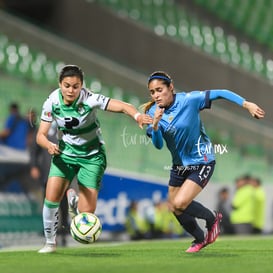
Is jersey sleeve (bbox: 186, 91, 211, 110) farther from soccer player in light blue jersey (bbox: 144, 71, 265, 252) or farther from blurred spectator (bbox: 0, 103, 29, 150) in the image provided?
blurred spectator (bbox: 0, 103, 29, 150)

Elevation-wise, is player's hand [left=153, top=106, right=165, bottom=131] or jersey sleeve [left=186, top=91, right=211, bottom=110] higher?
jersey sleeve [left=186, top=91, right=211, bottom=110]

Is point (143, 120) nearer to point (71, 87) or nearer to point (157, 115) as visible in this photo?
point (157, 115)

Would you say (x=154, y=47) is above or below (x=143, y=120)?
above

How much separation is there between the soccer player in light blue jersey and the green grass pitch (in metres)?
0.39

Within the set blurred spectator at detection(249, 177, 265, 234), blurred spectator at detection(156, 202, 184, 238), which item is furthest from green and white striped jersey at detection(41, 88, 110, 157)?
blurred spectator at detection(249, 177, 265, 234)

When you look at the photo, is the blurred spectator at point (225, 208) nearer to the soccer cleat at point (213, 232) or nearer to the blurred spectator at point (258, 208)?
the blurred spectator at point (258, 208)

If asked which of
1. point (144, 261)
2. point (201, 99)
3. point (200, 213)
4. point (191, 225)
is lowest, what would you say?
point (144, 261)

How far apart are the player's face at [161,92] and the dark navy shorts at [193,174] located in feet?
2.35

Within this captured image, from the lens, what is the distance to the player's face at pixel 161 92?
10570 mm

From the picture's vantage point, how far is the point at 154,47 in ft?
86.1

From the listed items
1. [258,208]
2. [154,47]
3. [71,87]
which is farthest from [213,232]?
[154,47]

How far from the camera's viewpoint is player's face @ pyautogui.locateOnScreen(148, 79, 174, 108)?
1057cm

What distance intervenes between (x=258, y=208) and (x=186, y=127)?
32.0 ft

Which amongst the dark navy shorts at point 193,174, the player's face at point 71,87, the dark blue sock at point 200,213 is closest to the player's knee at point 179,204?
the dark blue sock at point 200,213
